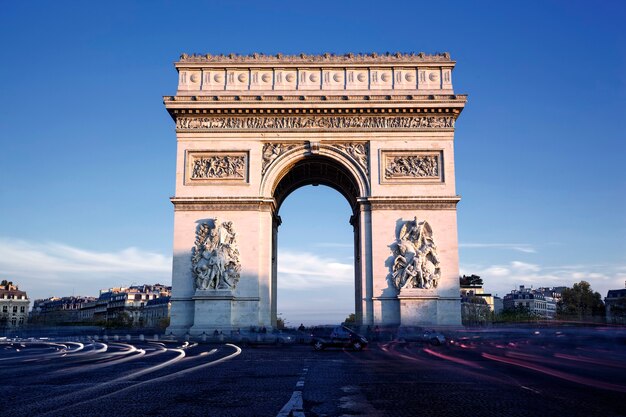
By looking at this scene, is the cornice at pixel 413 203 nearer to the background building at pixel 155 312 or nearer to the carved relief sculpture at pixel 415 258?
the carved relief sculpture at pixel 415 258

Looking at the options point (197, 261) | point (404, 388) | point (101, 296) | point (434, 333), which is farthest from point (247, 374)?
point (101, 296)

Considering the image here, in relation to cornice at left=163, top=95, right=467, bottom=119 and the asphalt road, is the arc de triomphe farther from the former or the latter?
the asphalt road

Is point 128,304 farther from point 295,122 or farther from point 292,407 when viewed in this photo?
point 292,407

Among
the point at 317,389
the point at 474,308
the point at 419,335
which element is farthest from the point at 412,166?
the point at 474,308

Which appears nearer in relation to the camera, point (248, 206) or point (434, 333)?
point (434, 333)

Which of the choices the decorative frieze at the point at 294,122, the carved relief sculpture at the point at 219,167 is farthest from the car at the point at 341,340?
the decorative frieze at the point at 294,122

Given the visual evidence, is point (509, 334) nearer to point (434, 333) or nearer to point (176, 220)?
point (434, 333)
